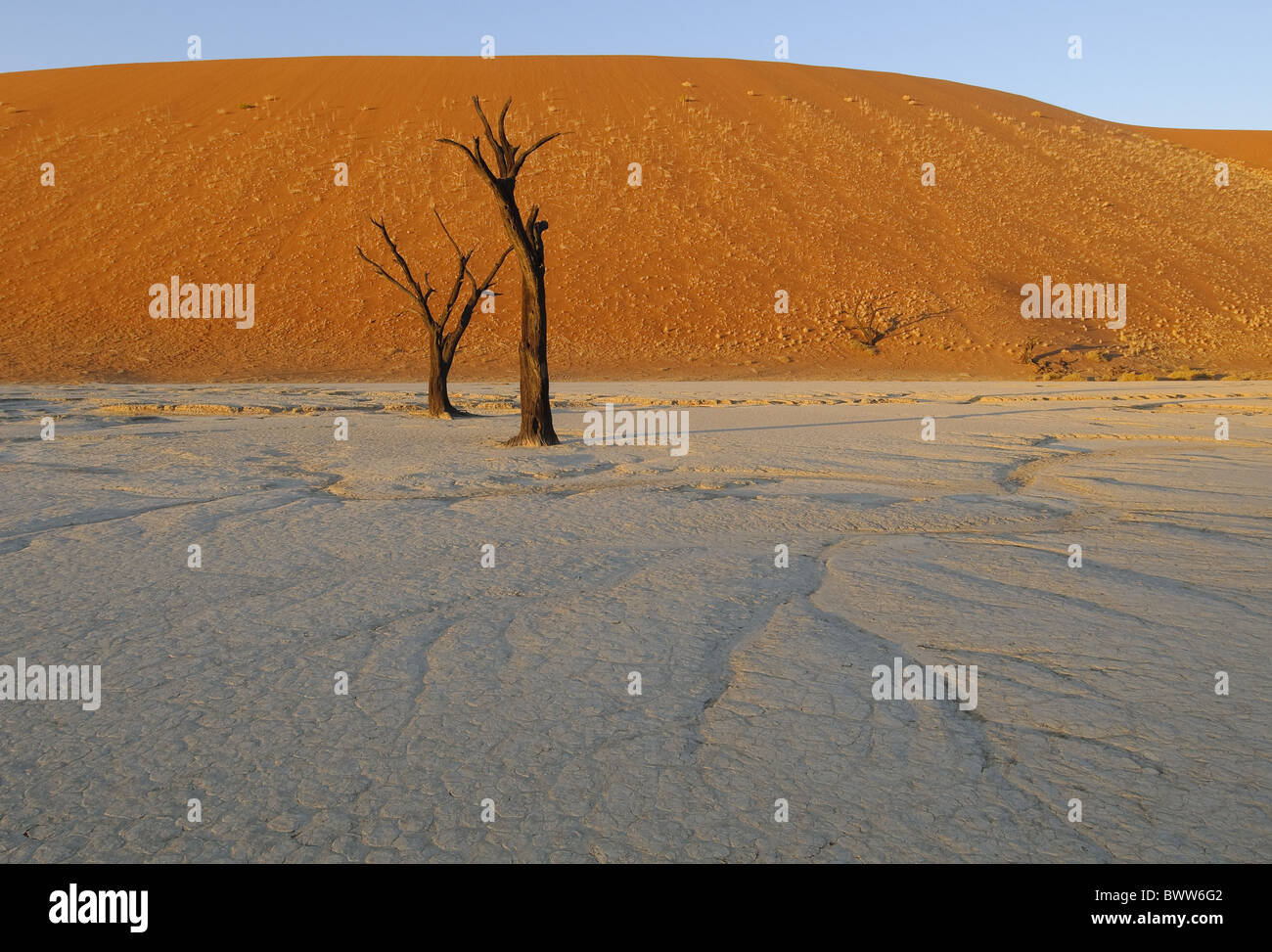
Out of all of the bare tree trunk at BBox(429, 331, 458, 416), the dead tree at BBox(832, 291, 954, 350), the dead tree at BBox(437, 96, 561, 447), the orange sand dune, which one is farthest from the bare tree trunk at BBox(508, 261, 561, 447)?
the dead tree at BBox(832, 291, 954, 350)

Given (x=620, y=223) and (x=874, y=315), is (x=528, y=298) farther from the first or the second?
(x=620, y=223)

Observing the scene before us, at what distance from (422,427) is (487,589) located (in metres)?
8.74

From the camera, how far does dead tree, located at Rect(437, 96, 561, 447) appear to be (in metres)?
11.3

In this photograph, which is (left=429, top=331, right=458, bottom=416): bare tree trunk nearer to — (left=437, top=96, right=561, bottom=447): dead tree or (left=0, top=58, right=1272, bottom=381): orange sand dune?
(left=437, top=96, right=561, bottom=447): dead tree

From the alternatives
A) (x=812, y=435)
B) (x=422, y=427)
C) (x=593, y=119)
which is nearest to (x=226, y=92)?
(x=593, y=119)

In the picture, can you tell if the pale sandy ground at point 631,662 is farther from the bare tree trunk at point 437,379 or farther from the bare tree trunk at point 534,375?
the bare tree trunk at point 437,379

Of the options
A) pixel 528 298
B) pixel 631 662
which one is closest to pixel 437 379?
pixel 528 298

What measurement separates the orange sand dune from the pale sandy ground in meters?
22.0

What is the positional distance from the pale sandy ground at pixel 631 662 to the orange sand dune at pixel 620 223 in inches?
864

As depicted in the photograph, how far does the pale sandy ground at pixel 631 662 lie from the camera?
8.96 feet

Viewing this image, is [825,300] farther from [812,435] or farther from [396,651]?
[396,651]

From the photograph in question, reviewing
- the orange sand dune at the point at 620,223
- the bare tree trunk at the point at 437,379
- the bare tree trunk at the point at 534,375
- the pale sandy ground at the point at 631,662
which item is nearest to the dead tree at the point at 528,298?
the bare tree trunk at the point at 534,375

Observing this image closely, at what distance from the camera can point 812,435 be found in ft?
41.6

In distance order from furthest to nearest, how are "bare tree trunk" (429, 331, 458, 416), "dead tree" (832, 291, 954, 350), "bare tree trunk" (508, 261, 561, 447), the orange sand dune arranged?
"dead tree" (832, 291, 954, 350)
the orange sand dune
"bare tree trunk" (429, 331, 458, 416)
"bare tree trunk" (508, 261, 561, 447)
